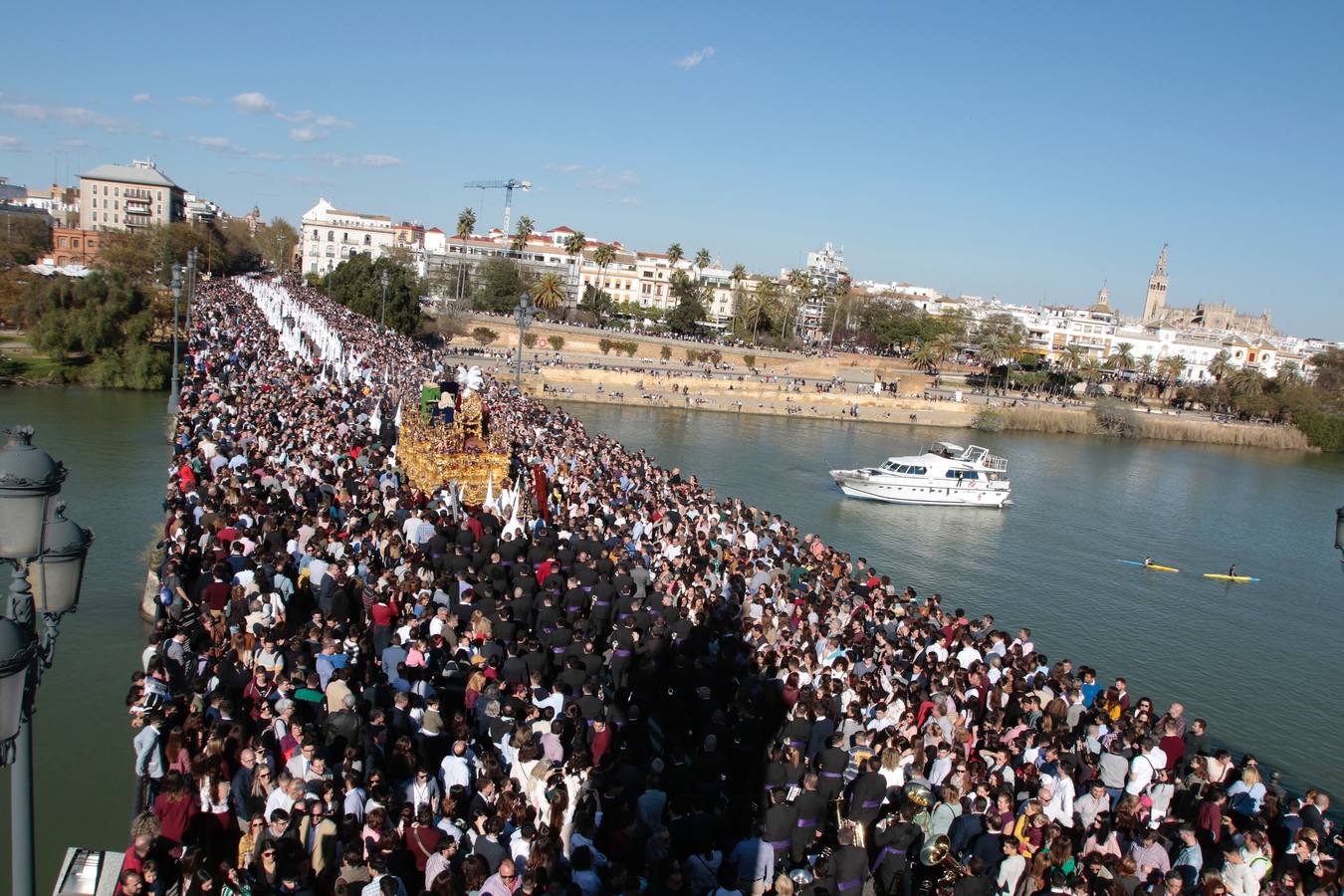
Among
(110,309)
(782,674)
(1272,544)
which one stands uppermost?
(110,309)

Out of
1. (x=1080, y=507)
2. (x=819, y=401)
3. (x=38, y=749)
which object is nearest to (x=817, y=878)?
(x=38, y=749)

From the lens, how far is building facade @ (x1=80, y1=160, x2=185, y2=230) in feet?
331

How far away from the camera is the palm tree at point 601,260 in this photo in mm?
91688

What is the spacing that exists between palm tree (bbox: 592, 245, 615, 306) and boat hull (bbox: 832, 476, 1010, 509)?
59707mm

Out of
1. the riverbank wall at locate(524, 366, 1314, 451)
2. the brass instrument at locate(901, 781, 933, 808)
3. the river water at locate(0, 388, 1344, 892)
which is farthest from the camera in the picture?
the riverbank wall at locate(524, 366, 1314, 451)

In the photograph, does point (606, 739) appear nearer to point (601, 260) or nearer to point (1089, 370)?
point (1089, 370)

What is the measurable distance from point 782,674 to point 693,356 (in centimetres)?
5793

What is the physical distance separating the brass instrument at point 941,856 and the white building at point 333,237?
345ft

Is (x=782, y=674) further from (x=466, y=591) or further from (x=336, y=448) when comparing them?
(x=336, y=448)

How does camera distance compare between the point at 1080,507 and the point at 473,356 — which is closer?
the point at 1080,507

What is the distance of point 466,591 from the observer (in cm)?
913

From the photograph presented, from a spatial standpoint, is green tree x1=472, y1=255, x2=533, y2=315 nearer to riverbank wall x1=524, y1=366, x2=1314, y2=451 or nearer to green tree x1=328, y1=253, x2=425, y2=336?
green tree x1=328, y1=253, x2=425, y2=336

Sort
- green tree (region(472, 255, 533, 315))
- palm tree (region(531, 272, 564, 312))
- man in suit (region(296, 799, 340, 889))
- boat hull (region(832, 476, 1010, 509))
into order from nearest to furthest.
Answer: man in suit (region(296, 799, 340, 889)), boat hull (region(832, 476, 1010, 509)), green tree (region(472, 255, 533, 315)), palm tree (region(531, 272, 564, 312))

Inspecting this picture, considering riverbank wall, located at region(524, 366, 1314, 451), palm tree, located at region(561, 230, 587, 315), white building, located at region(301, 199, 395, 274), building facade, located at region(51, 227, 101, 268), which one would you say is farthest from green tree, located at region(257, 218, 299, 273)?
riverbank wall, located at region(524, 366, 1314, 451)
